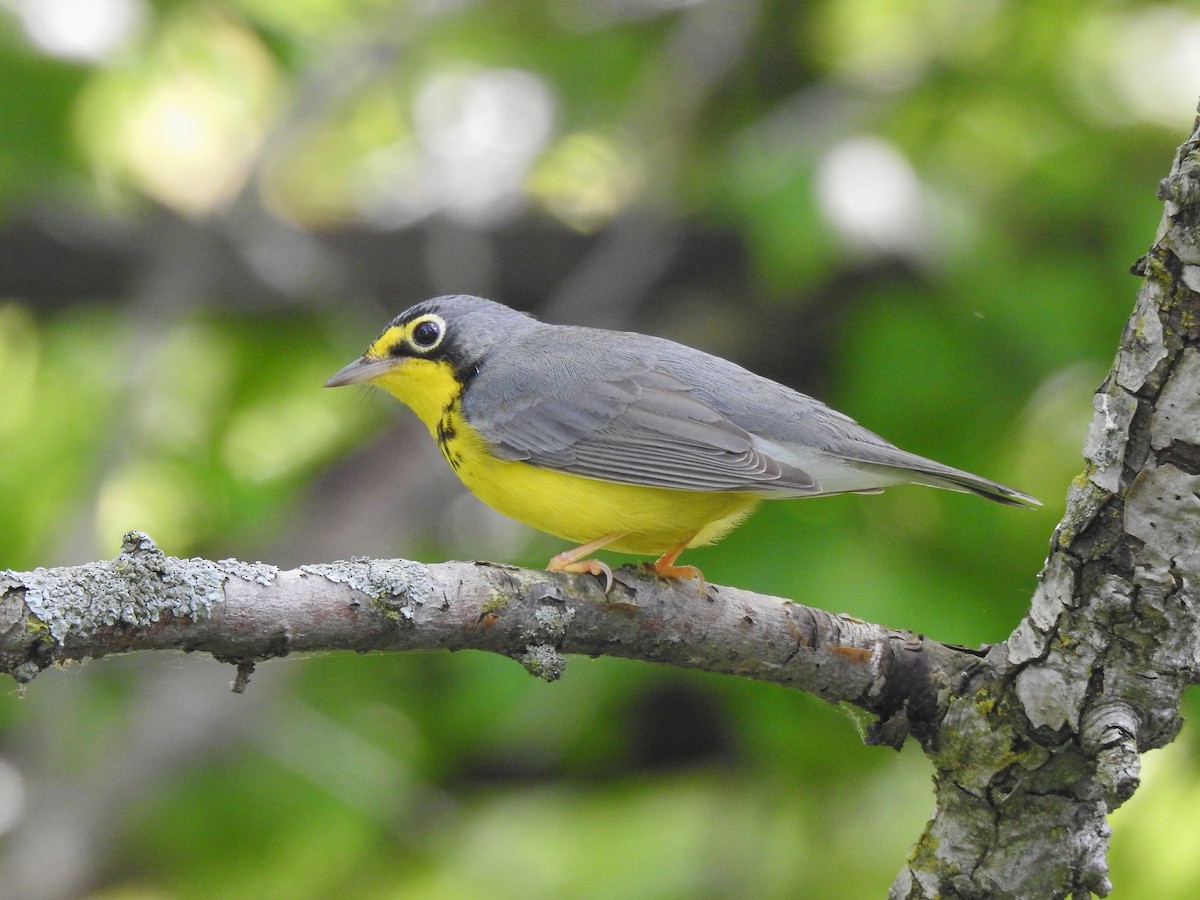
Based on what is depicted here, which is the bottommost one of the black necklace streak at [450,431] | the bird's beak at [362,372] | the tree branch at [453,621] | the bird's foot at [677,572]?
the tree branch at [453,621]

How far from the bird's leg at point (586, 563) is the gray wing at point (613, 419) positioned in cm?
30

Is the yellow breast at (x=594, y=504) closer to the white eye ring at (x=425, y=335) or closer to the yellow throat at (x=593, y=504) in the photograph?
the yellow throat at (x=593, y=504)

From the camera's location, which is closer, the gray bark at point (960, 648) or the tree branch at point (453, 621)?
the tree branch at point (453, 621)

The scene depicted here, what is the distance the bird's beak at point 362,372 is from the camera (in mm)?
6242

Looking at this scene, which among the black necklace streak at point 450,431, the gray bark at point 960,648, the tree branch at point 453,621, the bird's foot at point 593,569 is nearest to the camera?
the tree branch at point 453,621

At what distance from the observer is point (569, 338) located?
6.14 m

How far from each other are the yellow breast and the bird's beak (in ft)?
2.61

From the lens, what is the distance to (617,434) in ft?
18.1

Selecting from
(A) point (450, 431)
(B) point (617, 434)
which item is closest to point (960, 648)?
(B) point (617, 434)

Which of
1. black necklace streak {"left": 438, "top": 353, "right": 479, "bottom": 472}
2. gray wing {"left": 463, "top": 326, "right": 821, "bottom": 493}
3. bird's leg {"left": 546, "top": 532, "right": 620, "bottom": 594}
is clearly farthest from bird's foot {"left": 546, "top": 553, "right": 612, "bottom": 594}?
black necklace streak {"left": 438, "top": 353, "right": 479, "bottom": 472}

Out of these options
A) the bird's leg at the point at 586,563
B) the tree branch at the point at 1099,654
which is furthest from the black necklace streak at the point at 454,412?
the tree branch at the point at 1099,654

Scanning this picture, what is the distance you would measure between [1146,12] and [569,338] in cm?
521

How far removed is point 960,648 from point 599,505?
161 cm

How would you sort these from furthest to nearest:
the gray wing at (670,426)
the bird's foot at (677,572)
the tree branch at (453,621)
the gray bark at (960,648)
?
the gray wing at (670,426)
the bird's foot at (677,572)
the gray bark at (960,648)
the tree branch at (453,621)
